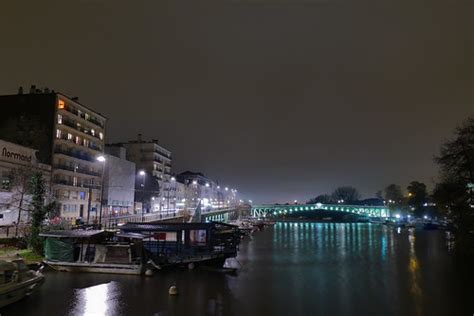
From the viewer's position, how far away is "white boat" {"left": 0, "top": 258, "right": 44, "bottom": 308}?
2732cm

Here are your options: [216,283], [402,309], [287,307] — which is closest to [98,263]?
[216,283]

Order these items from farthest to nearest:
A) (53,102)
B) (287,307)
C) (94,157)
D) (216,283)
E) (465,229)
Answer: (94,157)
(53,102)
(465,229)
(216,283)
(287,307)

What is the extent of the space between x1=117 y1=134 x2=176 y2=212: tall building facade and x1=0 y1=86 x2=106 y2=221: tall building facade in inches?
1328

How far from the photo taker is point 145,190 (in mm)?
121625

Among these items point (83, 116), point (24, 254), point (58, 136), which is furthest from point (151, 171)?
point (24, 254)

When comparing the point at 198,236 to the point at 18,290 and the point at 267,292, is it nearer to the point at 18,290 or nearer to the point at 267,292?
the point at 267,292

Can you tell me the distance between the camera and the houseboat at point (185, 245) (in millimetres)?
44969

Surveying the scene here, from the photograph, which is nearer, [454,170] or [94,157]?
[454,170]

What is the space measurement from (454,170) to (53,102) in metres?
73.6

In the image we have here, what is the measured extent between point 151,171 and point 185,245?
89.5 meters

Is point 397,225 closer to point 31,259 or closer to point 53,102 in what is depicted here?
point 53,102

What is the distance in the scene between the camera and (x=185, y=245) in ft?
159

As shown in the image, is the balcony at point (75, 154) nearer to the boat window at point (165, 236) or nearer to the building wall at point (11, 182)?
the building wall at point (11, 182)

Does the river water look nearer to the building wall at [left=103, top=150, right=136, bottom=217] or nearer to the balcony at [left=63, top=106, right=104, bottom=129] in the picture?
the balcony at [left=63, top=106, right=104, bottom=129]
